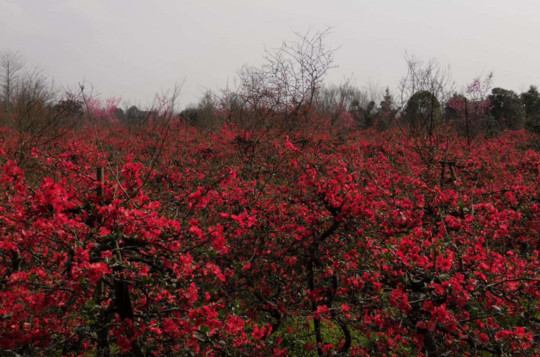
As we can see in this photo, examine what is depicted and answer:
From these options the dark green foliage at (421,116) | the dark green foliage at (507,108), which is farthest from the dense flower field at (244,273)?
the dark green foliage at (507,108)

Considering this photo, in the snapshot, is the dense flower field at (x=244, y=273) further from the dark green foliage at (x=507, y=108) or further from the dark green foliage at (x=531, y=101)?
the dark green foliage at (x=531, y=101)

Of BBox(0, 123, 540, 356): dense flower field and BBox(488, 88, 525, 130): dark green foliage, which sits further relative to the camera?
BBox(488, 88, 525, 130): dark green foliage

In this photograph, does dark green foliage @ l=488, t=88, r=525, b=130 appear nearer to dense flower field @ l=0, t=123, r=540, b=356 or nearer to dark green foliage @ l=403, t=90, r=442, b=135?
dark green foliage @ l=403, t=90, r=442, b=135

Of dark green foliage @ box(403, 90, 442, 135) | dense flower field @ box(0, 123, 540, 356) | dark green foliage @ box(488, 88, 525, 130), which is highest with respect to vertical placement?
dark green foliage @ box(488, 88, 525, 130)

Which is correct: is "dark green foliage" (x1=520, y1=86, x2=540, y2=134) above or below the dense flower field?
above

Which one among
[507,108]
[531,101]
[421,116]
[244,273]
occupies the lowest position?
[244,273]

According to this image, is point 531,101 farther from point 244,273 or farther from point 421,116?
point 244,273

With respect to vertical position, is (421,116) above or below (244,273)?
above

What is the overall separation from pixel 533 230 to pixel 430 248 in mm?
4211

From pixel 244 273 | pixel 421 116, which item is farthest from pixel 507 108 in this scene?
pixel 244 273

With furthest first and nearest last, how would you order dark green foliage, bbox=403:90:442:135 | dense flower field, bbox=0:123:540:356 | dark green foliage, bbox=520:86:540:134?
dark green foliage, bbox=520:86:540:134 → dark green foliage, bbox=403:90:442:135 → dense flower field, bbox=0:123:540:356

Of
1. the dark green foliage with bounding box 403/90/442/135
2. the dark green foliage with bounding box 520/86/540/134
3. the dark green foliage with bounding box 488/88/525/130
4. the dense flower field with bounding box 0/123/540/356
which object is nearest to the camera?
the dense flower field with bounding box 0/123/540/356

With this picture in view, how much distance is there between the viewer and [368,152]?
1290 cm

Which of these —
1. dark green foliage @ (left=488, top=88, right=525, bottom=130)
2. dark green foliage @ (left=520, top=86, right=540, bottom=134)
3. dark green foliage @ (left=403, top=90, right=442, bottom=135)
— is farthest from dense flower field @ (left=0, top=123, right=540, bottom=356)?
dark green foliage @ (left=520, top=86, right=540, bottom=134)
